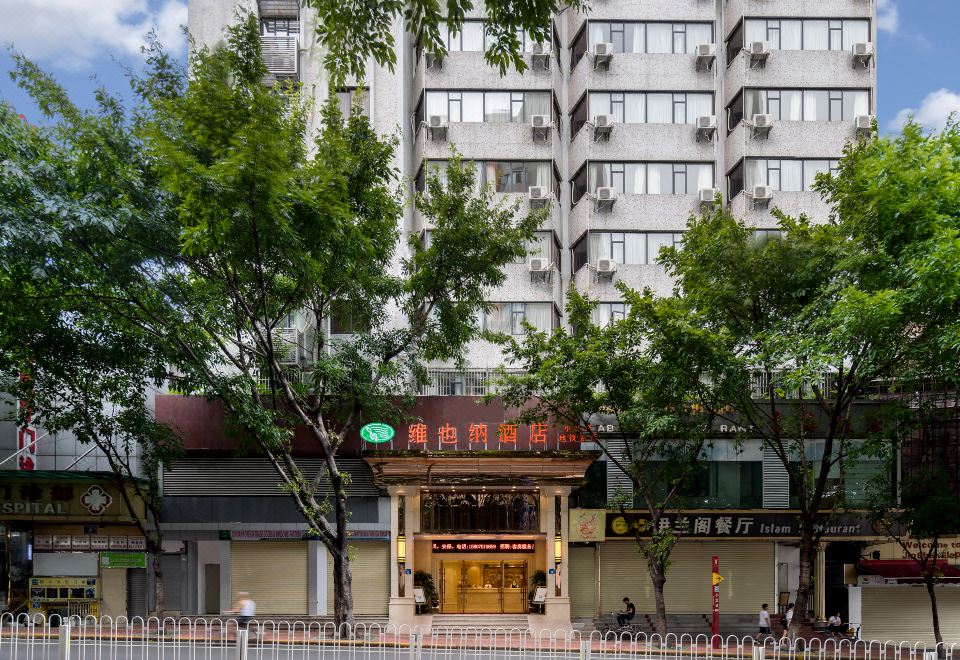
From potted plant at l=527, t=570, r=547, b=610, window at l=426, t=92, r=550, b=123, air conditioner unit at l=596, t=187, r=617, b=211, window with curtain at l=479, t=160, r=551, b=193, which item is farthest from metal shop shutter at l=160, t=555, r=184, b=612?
air conditioner unit at l=596, t=187, r=617, b=211

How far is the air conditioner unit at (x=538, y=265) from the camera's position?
26734mm

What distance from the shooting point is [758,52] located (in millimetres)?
26906

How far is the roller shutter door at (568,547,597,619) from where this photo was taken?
80.1 ft

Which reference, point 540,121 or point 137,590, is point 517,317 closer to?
point 540,121

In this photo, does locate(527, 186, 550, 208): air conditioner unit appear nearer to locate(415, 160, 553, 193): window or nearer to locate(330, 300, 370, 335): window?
locate(415, 160, 553, 193): window

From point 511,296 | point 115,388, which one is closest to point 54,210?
point 115,388

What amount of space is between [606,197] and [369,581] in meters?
13.8

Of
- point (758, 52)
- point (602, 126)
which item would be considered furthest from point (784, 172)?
point (602, 126)

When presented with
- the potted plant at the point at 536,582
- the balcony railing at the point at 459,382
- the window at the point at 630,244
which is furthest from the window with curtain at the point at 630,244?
the potted plant at the point at 536,582

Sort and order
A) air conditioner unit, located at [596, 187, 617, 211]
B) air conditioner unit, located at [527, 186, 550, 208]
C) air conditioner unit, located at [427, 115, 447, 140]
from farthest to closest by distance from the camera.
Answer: air conditioner unit, located at [596, 187, 617, 211] < air conditioner unit, located at [527, 186, 550, 208] < air conditioner unit, located at [427, 115, 447, 140]

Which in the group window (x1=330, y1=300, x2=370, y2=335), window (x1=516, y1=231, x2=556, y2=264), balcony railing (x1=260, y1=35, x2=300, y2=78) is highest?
Result: balcony railing (x1=260, y1=35, x2=300, y2=78)

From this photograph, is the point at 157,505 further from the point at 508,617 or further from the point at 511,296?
the point at 511,296

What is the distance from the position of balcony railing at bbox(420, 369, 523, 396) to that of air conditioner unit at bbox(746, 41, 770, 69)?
1268cm

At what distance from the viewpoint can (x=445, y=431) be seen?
2373 centimetres
